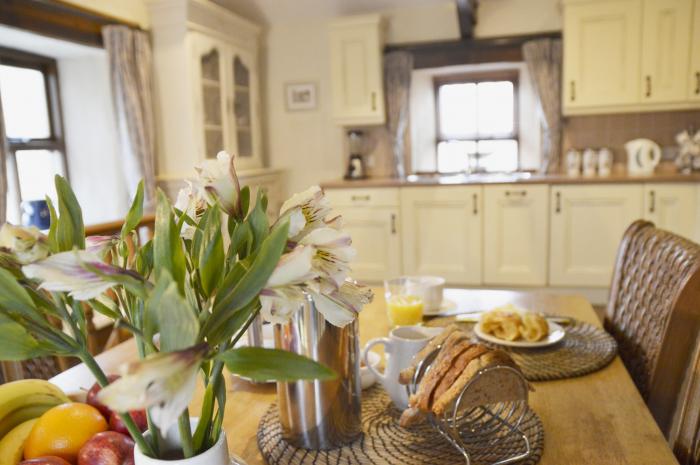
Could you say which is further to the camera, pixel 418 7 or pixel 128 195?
pixel 418 7

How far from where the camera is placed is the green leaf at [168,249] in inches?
17.7

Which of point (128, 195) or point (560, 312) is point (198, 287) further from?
point (128, 195)

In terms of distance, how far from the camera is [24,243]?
460 millimetres

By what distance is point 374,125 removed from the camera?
457 centimetres

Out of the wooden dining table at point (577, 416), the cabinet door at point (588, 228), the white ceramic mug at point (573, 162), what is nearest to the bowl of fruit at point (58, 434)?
the wooden dining table at point (577, 416)

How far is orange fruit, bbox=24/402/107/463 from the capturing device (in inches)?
26.0

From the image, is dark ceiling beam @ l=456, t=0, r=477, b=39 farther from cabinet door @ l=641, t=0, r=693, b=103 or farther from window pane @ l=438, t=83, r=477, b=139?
cabinet door @ l=641, t=0, r=693, b=103

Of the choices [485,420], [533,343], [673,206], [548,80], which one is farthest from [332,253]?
[548,80]

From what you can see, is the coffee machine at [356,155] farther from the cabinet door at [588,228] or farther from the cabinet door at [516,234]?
the cabinet door at [588,228]

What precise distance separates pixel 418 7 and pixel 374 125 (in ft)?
3.25

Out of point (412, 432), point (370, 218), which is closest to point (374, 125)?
point (370, 218)

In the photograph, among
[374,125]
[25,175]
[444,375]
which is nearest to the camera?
[444,375]

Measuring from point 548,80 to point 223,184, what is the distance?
4.05m

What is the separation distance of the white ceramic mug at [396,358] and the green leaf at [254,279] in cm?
46
